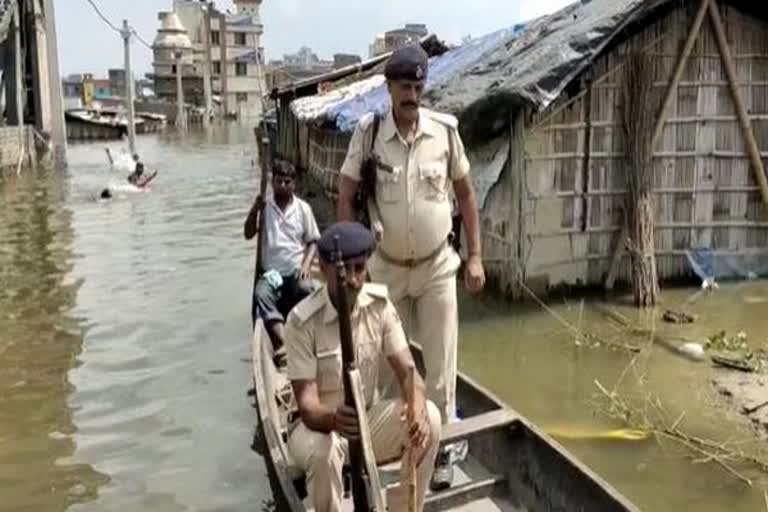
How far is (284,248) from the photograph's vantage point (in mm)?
7062

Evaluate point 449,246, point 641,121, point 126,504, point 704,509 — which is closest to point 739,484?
point 704,509

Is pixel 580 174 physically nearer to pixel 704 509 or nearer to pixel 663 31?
pixel 663 31

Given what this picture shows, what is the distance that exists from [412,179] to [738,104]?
7.08 metres

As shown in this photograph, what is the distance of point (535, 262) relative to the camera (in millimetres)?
9875

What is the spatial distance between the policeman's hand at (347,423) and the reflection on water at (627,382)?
2.80 metres

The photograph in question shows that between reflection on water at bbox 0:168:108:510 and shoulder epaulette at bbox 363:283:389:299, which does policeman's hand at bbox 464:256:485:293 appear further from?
reflection on water at bbox 0:168:108:510

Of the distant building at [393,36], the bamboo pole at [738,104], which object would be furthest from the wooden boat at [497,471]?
the distant building at [393,36]

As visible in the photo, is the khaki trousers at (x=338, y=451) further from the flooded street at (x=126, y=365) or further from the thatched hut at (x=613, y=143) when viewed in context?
the thatched hut at (x=613, y=143)

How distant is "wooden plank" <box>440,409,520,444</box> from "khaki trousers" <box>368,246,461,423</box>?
179mm

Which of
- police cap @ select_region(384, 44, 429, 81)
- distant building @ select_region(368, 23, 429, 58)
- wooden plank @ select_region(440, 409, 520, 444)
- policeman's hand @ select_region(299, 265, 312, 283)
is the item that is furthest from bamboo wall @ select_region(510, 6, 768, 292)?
distant building @ select_region(368, 23, 429, 58)

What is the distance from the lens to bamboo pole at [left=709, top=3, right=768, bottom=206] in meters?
9.89

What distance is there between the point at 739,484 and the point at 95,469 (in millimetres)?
4541

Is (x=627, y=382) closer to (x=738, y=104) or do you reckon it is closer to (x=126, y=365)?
(x=738, y=104)

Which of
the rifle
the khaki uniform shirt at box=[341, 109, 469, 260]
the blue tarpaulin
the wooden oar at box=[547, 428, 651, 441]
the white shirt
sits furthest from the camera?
the blue tarpaulin
